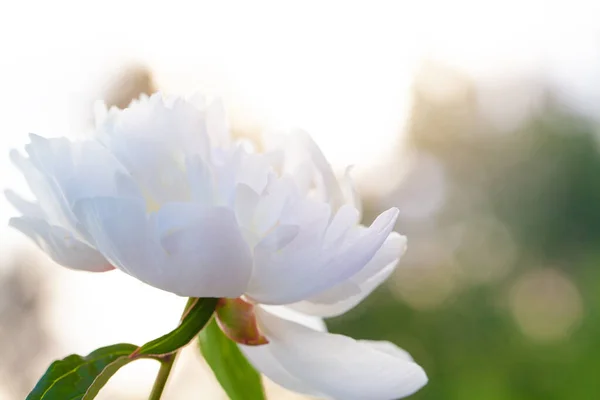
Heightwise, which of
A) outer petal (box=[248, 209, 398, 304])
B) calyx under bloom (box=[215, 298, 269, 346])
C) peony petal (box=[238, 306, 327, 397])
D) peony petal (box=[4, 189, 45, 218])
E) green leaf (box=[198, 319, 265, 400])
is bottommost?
green leaf (box=[198, 319, 265, 400])

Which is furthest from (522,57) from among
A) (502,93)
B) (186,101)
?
(186,101)

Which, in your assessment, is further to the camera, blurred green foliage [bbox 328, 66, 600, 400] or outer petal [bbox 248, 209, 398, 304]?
blurred green foliage [bbox 328, 66, 600, 400]

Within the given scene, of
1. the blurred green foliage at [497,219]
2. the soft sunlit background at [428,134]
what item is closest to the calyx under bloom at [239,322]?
the soft sunlit background at [428,134]

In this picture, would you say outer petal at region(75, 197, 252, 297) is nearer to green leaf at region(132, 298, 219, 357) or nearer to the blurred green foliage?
green leaf at region(132, 298, 219, 357)

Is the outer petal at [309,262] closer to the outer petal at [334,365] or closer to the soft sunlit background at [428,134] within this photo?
the outer petal at [334,365]

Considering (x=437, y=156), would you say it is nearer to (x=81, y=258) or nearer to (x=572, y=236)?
(x=572, y=236)

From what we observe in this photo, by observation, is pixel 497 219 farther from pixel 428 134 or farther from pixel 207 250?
pixel 207 250

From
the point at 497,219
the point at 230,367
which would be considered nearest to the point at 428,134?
the point at 497,219

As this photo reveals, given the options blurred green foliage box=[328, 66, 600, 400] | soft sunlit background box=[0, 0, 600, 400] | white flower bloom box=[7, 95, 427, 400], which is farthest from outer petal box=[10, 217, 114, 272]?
blurred green foliage box=[328, 66, 600, 400]
